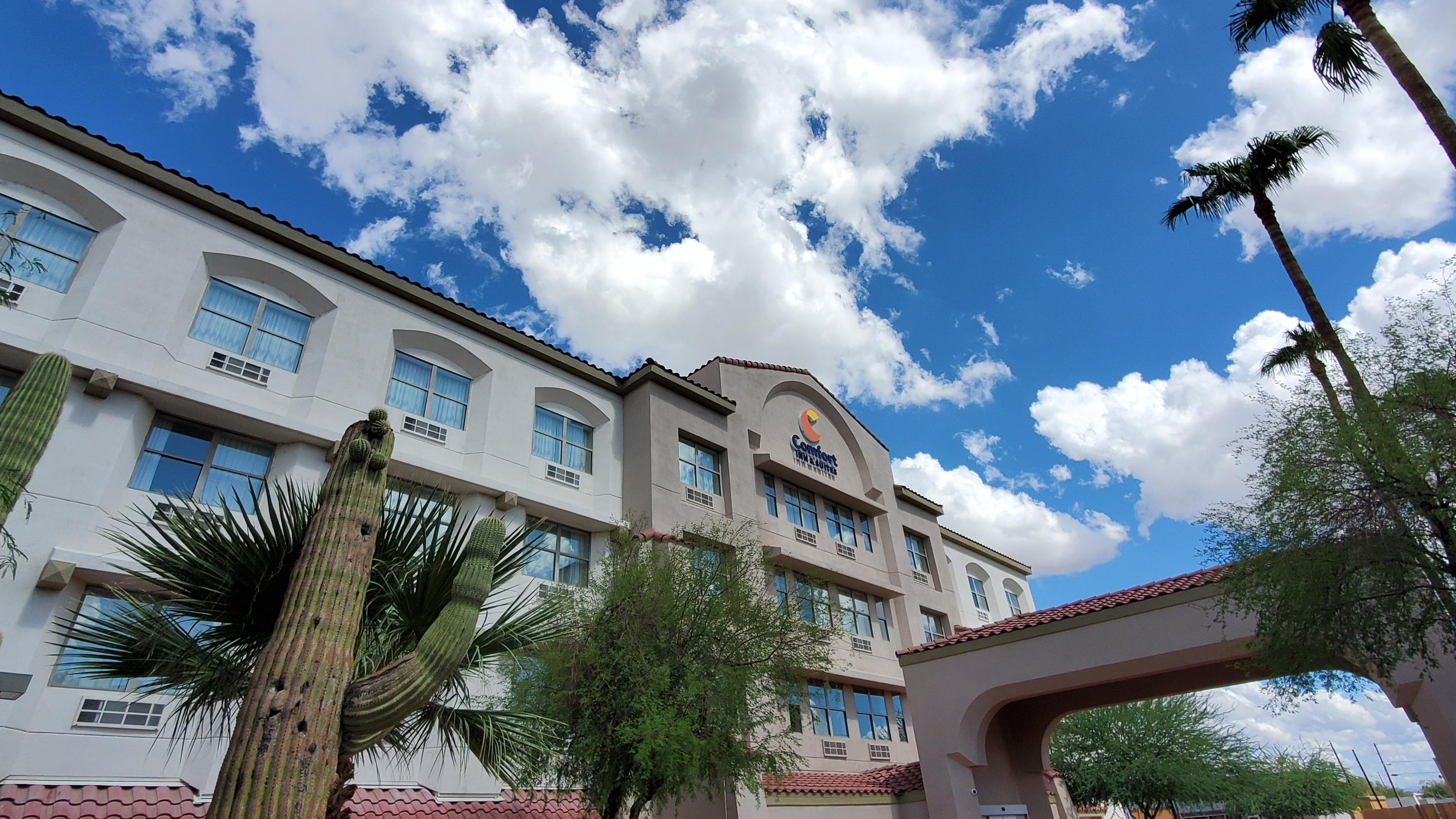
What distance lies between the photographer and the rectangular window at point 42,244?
13594 mm

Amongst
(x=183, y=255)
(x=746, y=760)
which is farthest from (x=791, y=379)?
(x=183, y=255)

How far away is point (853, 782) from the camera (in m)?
19.7

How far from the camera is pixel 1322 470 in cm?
992

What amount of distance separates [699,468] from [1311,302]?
14861 millimetres

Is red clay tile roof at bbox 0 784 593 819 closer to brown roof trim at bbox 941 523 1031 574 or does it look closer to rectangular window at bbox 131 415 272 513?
rectangular window at bbox 131 415 272 513

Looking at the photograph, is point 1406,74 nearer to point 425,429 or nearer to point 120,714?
point 425,429

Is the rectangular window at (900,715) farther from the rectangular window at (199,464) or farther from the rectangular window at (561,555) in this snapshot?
the rectangular window at (199,464)

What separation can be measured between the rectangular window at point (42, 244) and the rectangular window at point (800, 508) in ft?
61.4

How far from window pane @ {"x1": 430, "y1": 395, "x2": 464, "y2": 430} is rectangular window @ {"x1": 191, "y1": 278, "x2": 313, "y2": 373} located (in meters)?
3.03

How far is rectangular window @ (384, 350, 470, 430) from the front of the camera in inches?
706

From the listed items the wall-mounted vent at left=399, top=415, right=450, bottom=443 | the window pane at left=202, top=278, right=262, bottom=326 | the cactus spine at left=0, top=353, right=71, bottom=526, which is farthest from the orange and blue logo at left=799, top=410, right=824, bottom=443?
the cactus spine at left=0, top=353, right=71, bottom=526

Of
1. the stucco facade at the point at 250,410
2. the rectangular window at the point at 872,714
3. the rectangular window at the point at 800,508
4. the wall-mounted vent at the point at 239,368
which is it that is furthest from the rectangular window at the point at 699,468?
the wall-mounted vent at the point at 239,368

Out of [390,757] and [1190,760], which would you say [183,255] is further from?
[1190,760]

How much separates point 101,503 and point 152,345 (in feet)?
9.98
